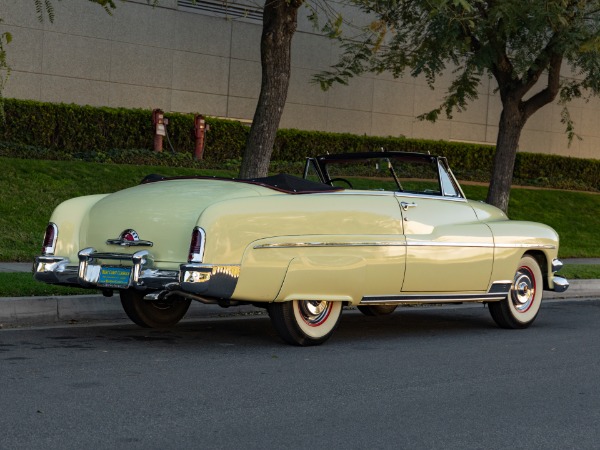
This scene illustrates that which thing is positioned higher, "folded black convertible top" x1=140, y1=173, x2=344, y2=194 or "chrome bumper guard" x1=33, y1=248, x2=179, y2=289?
"folded black convertible top" x1=140, y1=173, x2=344, y2=194

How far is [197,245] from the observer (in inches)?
309

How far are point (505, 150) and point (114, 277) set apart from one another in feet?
42.0

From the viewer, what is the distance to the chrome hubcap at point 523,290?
10.4m

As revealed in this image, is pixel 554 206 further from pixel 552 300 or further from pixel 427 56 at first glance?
pixel 552 300

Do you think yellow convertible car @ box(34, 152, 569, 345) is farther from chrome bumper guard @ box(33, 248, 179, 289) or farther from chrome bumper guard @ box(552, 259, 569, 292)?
chrome bumper guard @ box(552, 259, 569, 292)

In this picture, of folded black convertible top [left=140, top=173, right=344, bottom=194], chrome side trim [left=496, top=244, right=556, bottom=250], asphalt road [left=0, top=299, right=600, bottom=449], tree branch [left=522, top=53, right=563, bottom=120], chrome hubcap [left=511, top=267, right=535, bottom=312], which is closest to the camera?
asphalt road [left=0, top=299, right=600, bottom=449]

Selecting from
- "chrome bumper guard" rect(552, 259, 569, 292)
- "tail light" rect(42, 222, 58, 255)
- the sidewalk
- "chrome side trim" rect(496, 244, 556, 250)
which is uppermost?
"chrome side trim" rect(496, 244, 556, 250)

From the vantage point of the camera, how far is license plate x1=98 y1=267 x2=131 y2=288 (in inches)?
319

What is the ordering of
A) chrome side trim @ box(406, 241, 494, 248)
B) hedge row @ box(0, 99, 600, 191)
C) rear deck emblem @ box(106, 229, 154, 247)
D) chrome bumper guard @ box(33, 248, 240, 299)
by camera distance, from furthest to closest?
hedge row @ box(0, 99, 600, 191)
chrome side trim @ box(406, 241, 494, 248)
rear deck emblem @ box(106, 229, 154, 247)
chrome bumper guard @ box(33, 248, 240, 299)

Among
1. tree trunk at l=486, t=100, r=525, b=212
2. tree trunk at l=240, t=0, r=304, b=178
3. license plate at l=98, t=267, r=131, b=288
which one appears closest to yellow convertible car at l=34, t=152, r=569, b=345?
license plate at l=98, t=267, r=131, b=288

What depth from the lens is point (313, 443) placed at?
543 cm

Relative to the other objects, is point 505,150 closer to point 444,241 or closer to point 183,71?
point 183,71

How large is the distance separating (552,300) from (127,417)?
9308mm

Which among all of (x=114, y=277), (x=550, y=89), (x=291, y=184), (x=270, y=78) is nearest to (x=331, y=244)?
(x=291, y=184)
